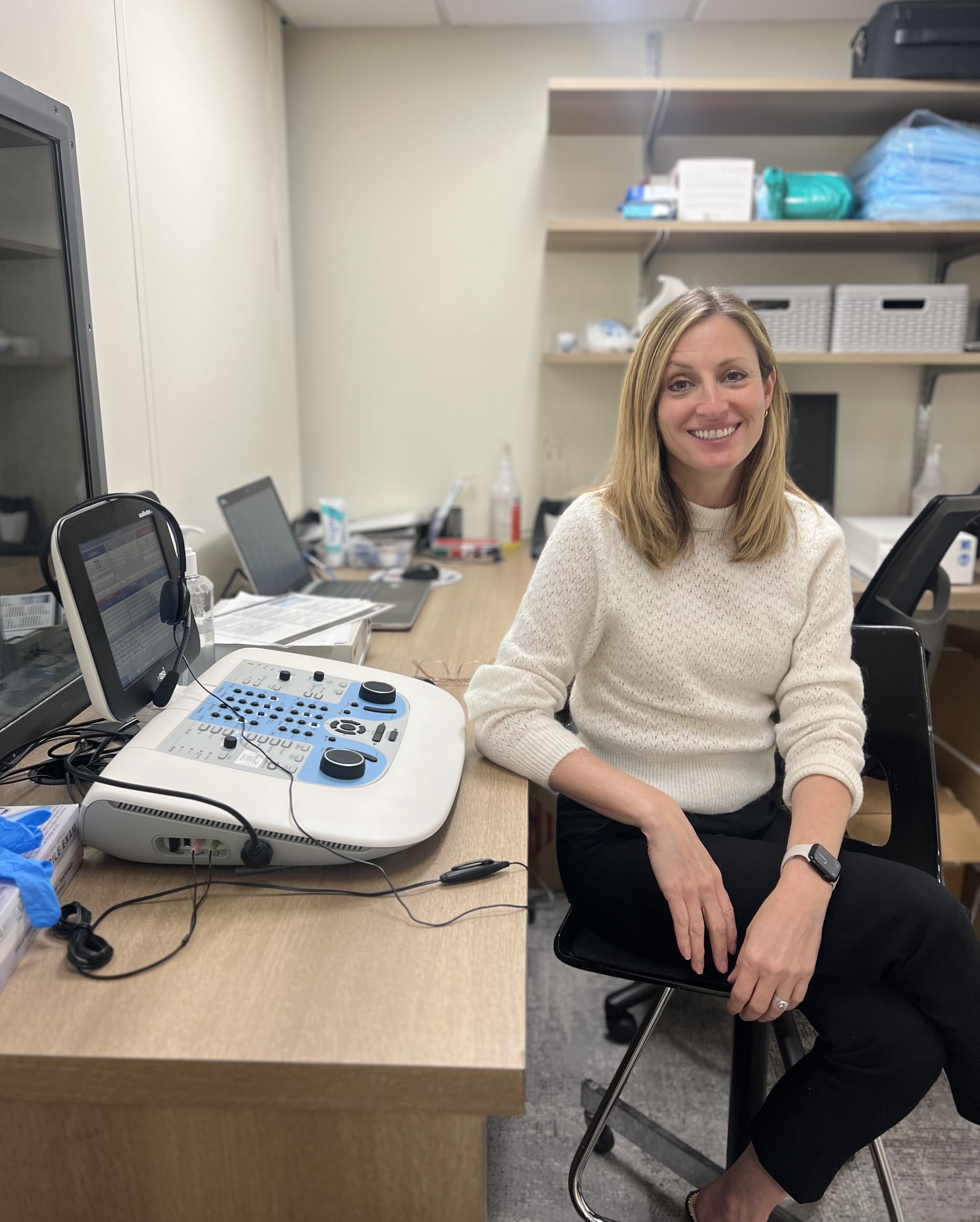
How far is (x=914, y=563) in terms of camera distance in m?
1.62

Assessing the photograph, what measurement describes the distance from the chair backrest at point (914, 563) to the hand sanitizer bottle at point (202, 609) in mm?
1138

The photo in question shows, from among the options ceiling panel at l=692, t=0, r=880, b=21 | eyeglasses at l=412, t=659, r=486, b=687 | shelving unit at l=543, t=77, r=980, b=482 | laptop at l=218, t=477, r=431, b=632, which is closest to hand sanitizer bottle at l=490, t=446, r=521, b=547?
shelving unit at l=543, t=77, r=980, b=482

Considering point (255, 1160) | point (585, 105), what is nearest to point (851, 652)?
point (255, 1160)

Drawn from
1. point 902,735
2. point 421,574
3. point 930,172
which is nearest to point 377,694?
point 902,735

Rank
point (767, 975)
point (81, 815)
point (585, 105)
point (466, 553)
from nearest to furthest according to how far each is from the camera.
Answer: point (81, 815) < point (767, 975) < point (585, 105) < point (466, 553)

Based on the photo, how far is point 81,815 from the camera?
877 millimetres

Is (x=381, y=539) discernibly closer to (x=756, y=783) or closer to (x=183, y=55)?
(x=183, y=55)

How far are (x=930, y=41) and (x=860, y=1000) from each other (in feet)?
6.97

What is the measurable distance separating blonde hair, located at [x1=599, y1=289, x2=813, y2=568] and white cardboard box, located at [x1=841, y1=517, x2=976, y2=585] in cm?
72

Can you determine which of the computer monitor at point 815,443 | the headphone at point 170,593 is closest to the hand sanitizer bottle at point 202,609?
the headphone at point 170,593

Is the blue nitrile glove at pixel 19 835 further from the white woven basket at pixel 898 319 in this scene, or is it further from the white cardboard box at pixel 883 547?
the white woven basket at pixel 898 319

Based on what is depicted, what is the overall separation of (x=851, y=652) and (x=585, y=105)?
1615 millimetres

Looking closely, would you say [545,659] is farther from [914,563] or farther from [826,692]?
[914,563]

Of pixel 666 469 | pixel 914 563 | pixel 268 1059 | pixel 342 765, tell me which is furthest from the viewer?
pixel 914 563
